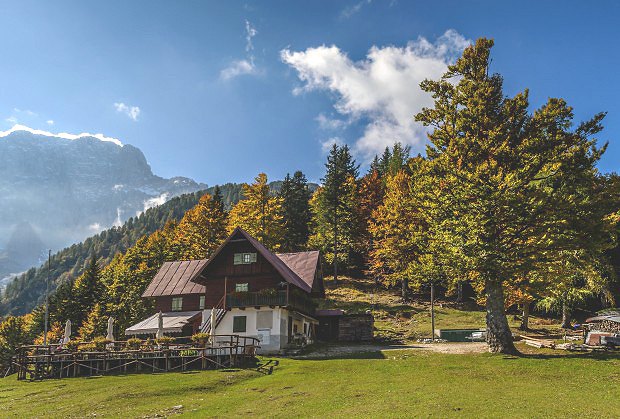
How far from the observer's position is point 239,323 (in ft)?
137

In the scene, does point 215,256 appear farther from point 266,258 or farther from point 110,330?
point 110,330

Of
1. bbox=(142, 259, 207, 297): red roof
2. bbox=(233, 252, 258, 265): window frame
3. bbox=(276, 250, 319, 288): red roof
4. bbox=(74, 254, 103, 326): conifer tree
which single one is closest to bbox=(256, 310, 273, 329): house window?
bbox=(233, 252, 258, 265): window frame

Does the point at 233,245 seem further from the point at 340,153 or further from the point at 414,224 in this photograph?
the point at 340,153

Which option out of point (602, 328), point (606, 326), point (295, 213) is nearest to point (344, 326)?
point (602, 328)

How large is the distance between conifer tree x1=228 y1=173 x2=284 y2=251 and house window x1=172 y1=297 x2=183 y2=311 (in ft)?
42.7

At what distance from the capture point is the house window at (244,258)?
4497cm

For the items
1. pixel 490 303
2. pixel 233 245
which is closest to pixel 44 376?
pixel 233 245

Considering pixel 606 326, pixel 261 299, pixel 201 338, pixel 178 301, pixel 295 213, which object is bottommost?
pixel 201 338

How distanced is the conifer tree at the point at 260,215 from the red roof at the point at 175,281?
8.72 meters

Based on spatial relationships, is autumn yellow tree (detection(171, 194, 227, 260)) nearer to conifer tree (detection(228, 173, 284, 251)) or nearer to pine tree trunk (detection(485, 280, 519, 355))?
conifer tree (detection(228, 173, 284, 251))

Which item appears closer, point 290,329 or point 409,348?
point 409,348

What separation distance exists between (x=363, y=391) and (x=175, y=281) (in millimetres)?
36873

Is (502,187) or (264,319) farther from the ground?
(502,187)

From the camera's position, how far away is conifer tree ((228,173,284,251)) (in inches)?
2432
